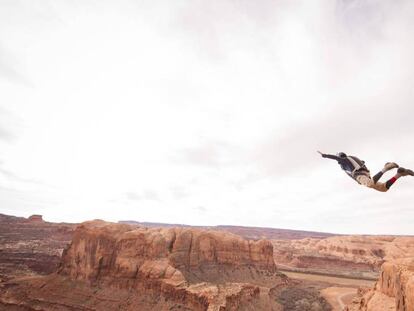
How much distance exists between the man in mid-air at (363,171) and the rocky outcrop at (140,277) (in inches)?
1006

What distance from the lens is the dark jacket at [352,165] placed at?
997 cm

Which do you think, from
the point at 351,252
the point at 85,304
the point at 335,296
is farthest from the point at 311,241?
the point at 85,304

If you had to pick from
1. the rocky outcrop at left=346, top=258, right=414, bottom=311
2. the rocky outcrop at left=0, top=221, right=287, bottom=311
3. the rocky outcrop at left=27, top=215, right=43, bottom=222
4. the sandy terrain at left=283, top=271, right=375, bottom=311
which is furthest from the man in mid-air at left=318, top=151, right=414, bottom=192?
the rocky outcrop at left=27, top=215, right=43, bottom=222

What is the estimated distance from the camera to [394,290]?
23500 millimetres

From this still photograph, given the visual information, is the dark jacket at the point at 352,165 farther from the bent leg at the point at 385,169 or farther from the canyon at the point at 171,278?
the canyon at the point at 171,278

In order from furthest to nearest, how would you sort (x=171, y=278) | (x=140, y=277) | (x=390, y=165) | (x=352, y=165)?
(x=140, y=277) → (x=171, y=278) → (x=352, y=165) → (x=390, y=165)

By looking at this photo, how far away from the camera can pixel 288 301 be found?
171 ft

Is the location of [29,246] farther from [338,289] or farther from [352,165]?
[352,165]

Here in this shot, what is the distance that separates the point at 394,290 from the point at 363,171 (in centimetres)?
1871

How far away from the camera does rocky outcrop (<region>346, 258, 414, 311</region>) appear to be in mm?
16734

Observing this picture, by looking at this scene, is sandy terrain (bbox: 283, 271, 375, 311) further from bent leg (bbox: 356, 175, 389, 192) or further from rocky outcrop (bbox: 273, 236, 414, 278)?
bent leg (bbox: 356, 175, 389, 192)

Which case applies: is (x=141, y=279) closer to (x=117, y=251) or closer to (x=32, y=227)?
(x=117, y=251)

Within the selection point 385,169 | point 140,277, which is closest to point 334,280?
point 140,277

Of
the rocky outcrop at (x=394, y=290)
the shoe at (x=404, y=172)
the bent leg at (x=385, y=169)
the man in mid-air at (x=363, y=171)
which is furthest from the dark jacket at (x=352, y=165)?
the rocky outcrop at (x=394, y=290)
